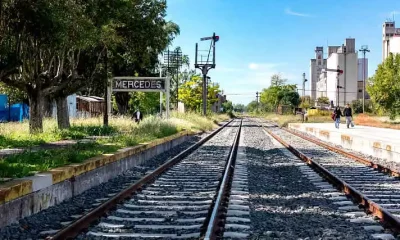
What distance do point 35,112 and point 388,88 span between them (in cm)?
4166

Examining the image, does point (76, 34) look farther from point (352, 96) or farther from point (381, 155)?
point (352, 96)

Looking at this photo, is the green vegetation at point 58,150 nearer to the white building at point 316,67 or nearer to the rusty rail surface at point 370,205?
the rusty rail surface at point 370,205

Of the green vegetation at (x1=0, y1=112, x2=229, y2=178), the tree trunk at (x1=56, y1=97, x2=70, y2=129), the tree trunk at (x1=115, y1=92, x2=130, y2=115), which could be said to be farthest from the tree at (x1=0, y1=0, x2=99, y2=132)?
the tree trunk at (x1=115, y1=92, x2=130, y2=115)

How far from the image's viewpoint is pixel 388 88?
169ft

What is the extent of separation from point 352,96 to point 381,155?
5084 inches

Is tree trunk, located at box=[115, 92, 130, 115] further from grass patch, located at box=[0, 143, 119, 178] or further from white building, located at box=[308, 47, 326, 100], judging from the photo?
white building, located at box=[308, 47, 326, 100]

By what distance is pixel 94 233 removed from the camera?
20.2 ft

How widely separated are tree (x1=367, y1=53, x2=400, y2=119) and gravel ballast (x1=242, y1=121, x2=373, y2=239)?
133 feet

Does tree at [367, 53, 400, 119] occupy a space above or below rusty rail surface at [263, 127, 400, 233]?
above

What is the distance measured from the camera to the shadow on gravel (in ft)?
20.5

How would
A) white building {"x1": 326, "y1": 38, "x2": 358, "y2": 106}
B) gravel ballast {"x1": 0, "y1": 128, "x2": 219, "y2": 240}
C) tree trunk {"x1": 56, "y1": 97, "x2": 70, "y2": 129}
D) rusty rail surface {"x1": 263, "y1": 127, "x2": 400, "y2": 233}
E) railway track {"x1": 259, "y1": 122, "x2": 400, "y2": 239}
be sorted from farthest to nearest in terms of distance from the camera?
white building {"x1": 326, "y1": 38, "x2": 358, "y2": 106}, tree trunk {"x1": 56, "y1": 97, "x2": 70, "y2": 129}, railway track {"x1": 259, "y1": 122, "x2": 400, "y2": 239}, rusty rail surface {"x1": 263, "y1": 127, "x2": 400, "y2": 233}, gravel ballast {"x1": 0, "y1": 128, "x2": 219, "y2": 240}

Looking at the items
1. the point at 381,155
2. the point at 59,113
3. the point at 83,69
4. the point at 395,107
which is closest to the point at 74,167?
the point at 381,155

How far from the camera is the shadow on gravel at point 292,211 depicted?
20.5 feet

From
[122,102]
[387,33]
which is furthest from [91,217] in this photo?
[387,33]
